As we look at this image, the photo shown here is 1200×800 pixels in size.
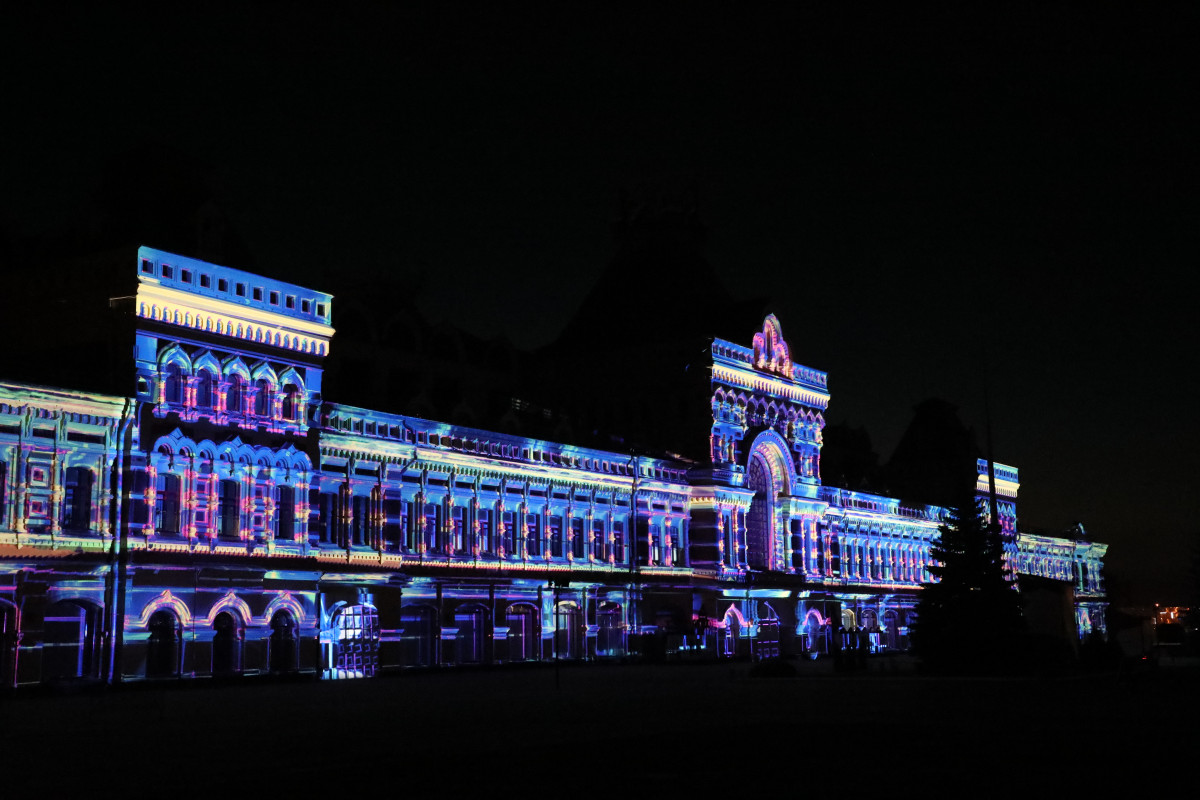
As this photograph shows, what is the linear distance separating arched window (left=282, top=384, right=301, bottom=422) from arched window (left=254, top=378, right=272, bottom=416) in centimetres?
84

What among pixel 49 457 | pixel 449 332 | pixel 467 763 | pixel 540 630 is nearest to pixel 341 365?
pixel 449 332

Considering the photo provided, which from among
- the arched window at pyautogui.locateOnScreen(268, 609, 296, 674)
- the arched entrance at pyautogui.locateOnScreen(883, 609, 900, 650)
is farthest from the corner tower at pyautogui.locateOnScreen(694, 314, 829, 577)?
the arched window at pyautogui.locateOnScreen(268, 609, 296, 674)

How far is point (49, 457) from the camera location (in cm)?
4075

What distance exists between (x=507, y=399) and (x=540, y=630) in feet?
45.2

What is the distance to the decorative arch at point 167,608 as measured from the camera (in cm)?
4216

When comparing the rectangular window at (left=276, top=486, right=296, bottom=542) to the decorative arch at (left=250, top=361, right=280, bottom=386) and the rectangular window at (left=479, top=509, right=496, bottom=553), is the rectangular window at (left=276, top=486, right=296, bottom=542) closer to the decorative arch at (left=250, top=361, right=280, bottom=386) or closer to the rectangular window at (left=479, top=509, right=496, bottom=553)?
the decorative arch at (left=250, top=361, right=280, bottom=386)

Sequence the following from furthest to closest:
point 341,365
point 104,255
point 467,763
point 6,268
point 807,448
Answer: point 807,448, point 341,365, point 6,268, point 104,255, point 467,763

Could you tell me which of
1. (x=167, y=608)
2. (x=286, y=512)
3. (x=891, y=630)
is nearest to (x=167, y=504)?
(x=167, y=608)

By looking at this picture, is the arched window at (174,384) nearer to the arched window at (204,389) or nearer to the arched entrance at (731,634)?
the arched window at (204,389)

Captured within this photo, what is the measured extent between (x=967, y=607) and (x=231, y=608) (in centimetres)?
2447

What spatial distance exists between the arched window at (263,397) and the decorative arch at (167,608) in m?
6.84

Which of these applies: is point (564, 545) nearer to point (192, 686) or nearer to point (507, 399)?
point (507, 399)

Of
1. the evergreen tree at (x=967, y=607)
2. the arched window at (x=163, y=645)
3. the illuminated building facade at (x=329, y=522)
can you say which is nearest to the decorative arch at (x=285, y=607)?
the illuminated building facade at (x=329, y=522)

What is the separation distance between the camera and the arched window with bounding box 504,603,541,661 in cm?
5947
